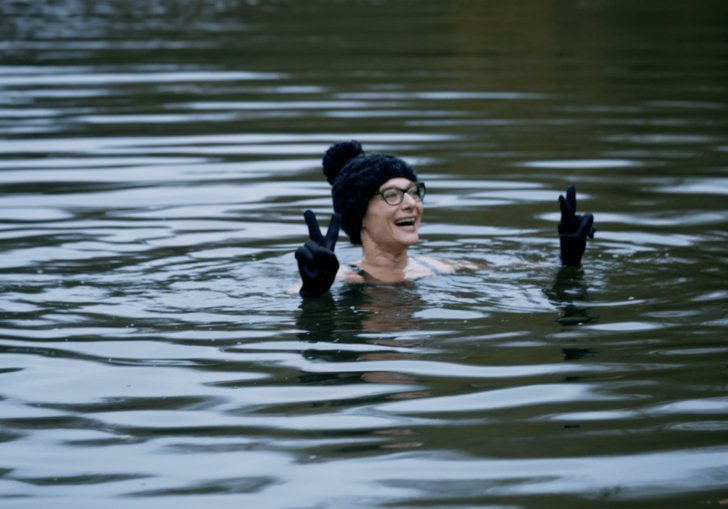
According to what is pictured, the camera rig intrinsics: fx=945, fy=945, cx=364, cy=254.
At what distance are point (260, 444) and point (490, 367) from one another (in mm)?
1169

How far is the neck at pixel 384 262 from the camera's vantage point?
5.50m

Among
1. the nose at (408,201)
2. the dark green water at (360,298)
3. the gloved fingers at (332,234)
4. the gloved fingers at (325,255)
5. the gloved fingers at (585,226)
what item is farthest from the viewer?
the gloved fingers at (585,226)

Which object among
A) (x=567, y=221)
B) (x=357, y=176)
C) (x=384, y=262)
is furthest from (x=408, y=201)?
(x=567, y=221)

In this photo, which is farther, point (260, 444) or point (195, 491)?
point (260, 444)

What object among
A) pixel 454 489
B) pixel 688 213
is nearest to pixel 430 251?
pixel 688 213

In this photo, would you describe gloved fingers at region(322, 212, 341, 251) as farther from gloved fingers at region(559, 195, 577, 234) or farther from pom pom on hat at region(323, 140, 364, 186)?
gloved fingers at region(559, 195, 577, 234)

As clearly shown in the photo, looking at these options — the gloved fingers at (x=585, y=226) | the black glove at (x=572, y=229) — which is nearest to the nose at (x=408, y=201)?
the black glove at (x=572, y=229)

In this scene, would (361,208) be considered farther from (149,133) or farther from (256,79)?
(256,79)

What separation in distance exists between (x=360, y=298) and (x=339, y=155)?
0.93 m

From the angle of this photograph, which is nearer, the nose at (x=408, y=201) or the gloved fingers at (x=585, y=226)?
the nose at (x=408, y=201)

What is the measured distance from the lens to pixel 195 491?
315 cm

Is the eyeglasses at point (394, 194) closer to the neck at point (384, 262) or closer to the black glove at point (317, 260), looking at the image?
the neck at point (384, 262)

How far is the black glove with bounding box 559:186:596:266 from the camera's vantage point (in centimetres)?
547

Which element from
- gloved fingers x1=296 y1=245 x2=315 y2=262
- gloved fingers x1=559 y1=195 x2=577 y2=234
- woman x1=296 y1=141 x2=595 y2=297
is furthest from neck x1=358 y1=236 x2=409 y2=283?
gloved fingers x1=559 y1=195 x2=577 y2=234
